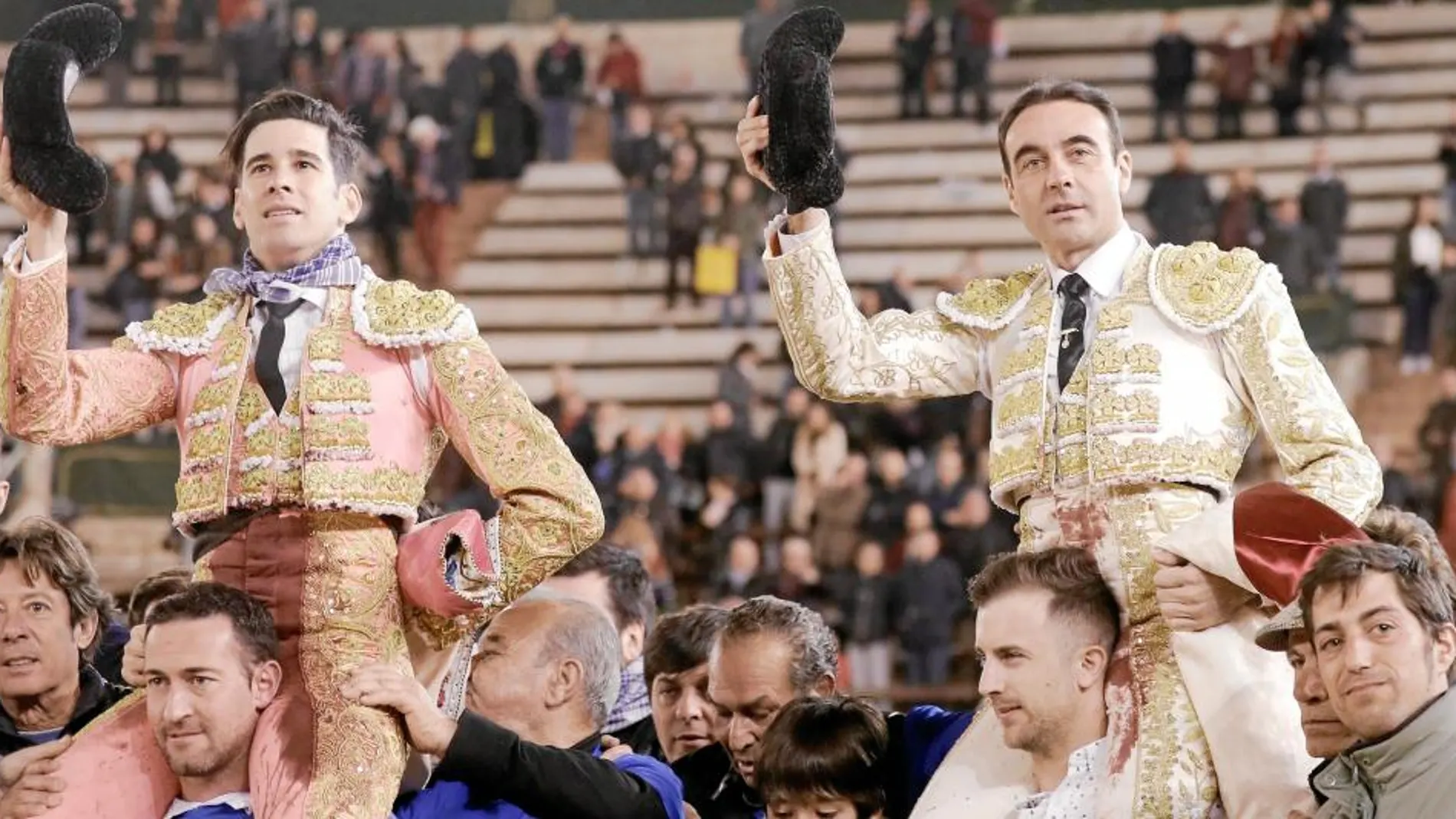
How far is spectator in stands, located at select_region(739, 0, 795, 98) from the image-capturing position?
1931 cm

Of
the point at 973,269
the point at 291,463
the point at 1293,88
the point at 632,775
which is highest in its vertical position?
the point at 1293,88

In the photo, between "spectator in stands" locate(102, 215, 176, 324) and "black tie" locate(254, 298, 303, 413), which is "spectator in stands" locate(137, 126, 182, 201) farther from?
"black tie" locate(254, 298, 303, 413)

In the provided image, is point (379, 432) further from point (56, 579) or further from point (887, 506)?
point (887, 506)

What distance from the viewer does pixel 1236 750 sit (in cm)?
→ 373

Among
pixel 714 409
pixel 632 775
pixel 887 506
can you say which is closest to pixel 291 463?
pixel 632 775

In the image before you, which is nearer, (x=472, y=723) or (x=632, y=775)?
(x=472, y=723)

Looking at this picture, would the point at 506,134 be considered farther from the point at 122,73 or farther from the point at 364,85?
the point at 122,73

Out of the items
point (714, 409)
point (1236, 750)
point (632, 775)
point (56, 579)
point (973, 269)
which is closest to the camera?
point (1236, 750)

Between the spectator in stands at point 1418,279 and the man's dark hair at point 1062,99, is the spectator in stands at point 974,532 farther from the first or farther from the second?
the man's dark hair at point 1062,99

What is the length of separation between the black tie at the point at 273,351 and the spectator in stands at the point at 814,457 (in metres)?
10.2

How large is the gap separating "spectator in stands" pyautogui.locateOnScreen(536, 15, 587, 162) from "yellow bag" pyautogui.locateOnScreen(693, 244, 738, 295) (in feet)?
8.24

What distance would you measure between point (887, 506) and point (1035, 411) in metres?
9.63

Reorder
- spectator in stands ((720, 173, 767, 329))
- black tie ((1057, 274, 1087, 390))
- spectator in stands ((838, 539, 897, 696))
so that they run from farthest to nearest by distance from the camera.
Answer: spectator in stands ((720, 173, 767, 329)) → spectator in stands ((838, 539, 897, 696)) → black tie ((1057, 274, 1087, 390))

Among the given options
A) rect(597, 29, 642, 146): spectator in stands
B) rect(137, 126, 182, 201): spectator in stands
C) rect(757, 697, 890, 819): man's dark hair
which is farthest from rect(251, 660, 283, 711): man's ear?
rect(597, 29, 642, 146): spectator in stands
